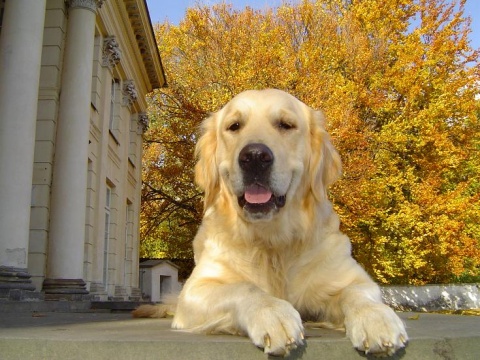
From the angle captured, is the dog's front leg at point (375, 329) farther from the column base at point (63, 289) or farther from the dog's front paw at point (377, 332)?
the column base at point (63, 289)

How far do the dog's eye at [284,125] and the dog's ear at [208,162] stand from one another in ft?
1.86

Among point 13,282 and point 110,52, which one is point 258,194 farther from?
point 110,52

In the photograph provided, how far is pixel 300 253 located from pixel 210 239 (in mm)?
632

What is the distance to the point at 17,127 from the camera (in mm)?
7855

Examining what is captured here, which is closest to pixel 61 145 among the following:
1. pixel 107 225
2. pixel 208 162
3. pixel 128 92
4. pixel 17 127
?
pixel 17 127

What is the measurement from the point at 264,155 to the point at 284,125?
556 mm

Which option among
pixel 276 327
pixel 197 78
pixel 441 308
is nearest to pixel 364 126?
pixel 197 78

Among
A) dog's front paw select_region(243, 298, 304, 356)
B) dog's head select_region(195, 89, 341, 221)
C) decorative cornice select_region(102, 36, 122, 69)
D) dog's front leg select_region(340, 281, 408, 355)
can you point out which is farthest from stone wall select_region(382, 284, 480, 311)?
dog's front paw select_region(243, 298, 304, 356)

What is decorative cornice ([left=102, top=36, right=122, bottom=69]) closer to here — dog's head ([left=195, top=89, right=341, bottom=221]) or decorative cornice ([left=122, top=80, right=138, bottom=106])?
decorative cornice ([left=122, top=80, right=138, bottom=106])

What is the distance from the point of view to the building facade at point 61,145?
7852 mm

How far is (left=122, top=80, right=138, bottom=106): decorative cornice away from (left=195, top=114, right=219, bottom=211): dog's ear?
14398 millimetres

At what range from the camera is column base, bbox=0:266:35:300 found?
7.27 meters

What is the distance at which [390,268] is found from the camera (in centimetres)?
1520

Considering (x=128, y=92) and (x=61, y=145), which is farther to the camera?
(x=128, y=92)
